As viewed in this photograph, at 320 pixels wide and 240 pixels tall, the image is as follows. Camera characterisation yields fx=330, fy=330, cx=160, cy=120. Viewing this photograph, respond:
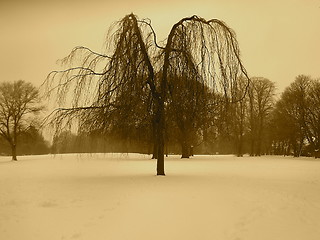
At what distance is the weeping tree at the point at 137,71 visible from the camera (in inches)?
356

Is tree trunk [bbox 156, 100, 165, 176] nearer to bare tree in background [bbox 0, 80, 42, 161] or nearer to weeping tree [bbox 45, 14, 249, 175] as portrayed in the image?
weeping tree [bbox 45, 14, 249, 175]

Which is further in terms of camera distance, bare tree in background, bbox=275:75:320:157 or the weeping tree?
bare tree in background, bbox=275:75:320:157

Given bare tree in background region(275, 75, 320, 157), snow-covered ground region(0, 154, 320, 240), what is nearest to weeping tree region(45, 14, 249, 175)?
snow-covered ground region(0, 154, 320, 240)

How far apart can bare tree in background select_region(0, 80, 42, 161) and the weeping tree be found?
16.3 m

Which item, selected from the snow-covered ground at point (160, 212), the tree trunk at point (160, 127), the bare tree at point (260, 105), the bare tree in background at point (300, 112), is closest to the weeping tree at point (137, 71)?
the tree trunk at point (160, 127)

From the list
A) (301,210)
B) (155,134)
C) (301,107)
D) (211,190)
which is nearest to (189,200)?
(211,190)

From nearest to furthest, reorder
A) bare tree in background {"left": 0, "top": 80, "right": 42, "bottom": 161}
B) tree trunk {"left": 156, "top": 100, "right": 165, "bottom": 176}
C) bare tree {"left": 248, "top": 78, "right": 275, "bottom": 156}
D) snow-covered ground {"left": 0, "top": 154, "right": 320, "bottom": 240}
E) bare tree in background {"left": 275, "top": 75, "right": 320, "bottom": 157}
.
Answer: snow-covered ground {"left": 0, "top": 154, "right": 320, "bottom": 240} < tree trunk {"left": 156, "top": 100, "right": 165, "bottom": 176} < bare tree in background {"left": 0, "top": 80, "right": 42, "bottom": 161} < bare tree in background {"left": 275, "top": 75, "right": 320, "bottom": 157} < bare tree {"left": 248, "top": 78, "right": 275, "bottom": 156}

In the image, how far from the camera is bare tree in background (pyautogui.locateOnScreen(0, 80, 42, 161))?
24.8 metres

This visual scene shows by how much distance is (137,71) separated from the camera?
369 inches

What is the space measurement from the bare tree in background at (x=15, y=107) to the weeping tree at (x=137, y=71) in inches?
643

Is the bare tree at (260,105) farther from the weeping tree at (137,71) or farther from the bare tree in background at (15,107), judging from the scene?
the weeping tree at (137,71)

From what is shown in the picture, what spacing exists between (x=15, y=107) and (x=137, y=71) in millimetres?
→ 19497

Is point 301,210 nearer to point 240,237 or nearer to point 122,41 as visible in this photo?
point 240,237

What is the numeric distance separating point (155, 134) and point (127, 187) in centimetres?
193
